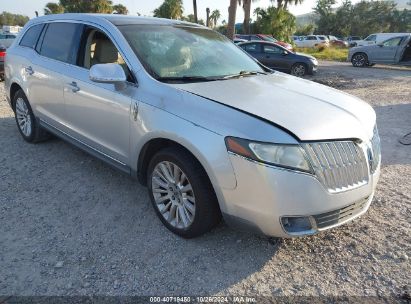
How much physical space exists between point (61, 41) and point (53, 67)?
1.09 ft

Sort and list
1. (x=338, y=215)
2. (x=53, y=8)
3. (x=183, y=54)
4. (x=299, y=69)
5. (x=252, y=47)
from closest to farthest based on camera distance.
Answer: (x=338, y=215) < (x=183, y=54) < (x=299, y=69) < (x=252, y=47) < (x=53, y=8)

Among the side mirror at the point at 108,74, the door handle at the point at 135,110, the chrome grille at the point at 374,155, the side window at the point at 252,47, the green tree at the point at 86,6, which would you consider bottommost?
the side window at the point at 252,47

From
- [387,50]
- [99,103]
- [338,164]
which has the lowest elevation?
[387,50]

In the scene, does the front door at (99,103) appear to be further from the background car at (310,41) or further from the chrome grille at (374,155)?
the background car at (310,41)

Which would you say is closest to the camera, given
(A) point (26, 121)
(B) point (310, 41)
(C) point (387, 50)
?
(A) point (26, 121)

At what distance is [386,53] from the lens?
1841 centimetres

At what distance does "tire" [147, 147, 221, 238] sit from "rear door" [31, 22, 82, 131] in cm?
172

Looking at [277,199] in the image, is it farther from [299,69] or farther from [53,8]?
[53,8]

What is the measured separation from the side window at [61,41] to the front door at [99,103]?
15cm

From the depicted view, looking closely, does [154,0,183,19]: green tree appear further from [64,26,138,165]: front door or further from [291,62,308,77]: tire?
[64,26,138,165]: front door

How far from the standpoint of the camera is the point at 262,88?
11.1 feet

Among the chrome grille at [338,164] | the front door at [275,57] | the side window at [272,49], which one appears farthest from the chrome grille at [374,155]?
the side window at [272,49]

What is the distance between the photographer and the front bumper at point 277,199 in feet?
8.20

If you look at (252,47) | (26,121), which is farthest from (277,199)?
(252,47)
